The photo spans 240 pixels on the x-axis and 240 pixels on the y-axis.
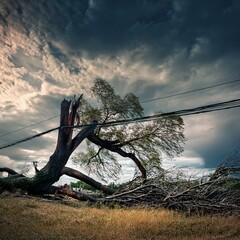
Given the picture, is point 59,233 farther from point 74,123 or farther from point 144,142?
point 144,142

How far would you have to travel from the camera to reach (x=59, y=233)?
894 centimetres

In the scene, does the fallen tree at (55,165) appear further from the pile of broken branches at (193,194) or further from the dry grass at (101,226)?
the dry grass at (101,226)

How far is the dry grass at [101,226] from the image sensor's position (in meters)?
8.89

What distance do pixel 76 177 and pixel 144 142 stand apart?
6618 mm

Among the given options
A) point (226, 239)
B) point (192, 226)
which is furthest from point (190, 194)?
point (226, 239)

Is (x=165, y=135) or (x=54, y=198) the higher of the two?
(x=165, y=135)

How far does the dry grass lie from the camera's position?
29.2 feet

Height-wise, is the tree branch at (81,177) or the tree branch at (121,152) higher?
the tree branch at (121,152)

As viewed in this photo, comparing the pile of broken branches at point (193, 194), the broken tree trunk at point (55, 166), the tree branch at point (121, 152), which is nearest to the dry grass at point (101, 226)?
the pile of broken branches at point (193, 194)

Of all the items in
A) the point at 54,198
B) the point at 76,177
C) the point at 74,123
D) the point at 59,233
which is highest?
the point at 74,123

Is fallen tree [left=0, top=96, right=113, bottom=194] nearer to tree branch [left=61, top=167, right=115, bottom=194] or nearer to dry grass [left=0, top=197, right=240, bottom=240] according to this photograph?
tree branch [left=61, top=167, right=115, bottom=194]

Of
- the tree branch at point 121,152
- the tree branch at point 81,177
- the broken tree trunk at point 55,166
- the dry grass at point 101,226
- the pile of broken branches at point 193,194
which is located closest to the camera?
the dry grass at point 101,226

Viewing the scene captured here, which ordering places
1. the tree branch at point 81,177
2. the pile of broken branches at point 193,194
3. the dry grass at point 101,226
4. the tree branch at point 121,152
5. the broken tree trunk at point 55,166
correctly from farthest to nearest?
the tree branch at point 121,152
the tree branch at point 81,177
the broken tree trunk at point 55,166
the pile of broken branches at point 193,194
the dry grass at point 101,226

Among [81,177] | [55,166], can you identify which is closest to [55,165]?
[55,166]
